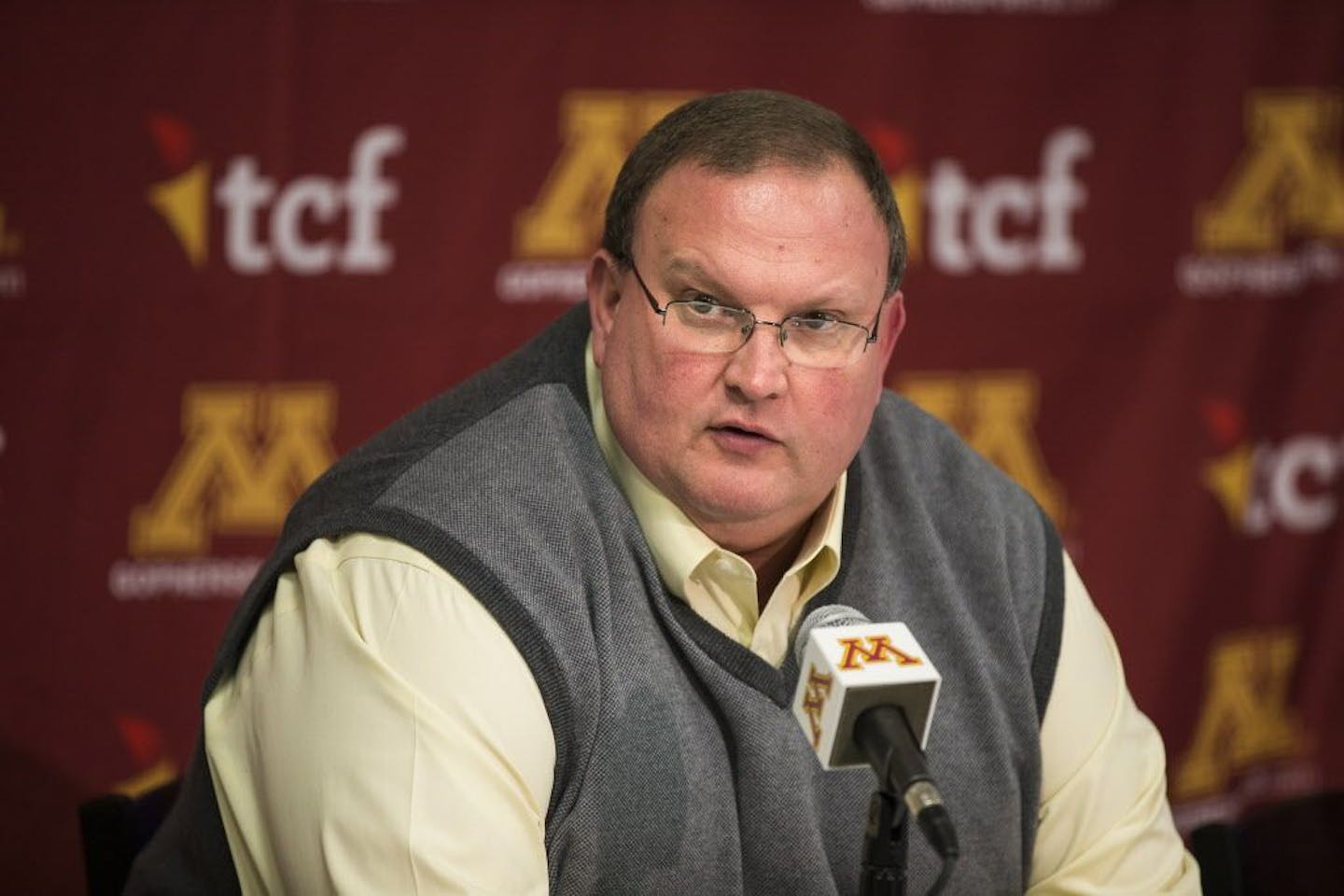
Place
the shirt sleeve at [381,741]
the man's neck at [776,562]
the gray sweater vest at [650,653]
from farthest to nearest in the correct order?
the man's neck at [776,562] < the gray sweater vest at [650,653] < the shirt sleeve at [381,741]

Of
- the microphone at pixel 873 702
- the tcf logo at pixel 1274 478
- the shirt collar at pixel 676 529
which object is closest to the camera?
the microphone at pixel 873 702

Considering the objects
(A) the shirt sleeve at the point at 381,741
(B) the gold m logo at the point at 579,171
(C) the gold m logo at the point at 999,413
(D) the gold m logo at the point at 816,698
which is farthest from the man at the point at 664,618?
(C) the gold m logo at the point at 999,413

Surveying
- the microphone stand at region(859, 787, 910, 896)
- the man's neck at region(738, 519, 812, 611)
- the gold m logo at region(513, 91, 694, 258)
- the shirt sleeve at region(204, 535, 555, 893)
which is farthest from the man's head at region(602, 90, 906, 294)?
the gold m logo at region(513, 91, 694, 258)

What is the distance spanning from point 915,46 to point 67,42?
1855 mm

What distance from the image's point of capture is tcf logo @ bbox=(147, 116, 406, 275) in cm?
321

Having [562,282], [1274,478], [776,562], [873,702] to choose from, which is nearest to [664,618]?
[776,562]

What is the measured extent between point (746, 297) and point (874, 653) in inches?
20.2

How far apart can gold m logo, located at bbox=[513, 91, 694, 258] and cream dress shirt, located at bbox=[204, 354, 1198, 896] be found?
4.92ft

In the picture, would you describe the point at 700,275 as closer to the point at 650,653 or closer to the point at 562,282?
the point at 650,653

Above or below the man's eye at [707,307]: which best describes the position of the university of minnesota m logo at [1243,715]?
below

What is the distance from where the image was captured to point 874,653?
143 centimetres

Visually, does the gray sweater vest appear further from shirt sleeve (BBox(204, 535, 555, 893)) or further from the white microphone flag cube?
the white microphone flag cube

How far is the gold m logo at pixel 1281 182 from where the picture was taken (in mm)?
3779

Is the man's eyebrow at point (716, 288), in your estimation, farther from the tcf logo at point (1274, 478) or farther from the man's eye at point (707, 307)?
the tcf logo at point (1274, 478)
